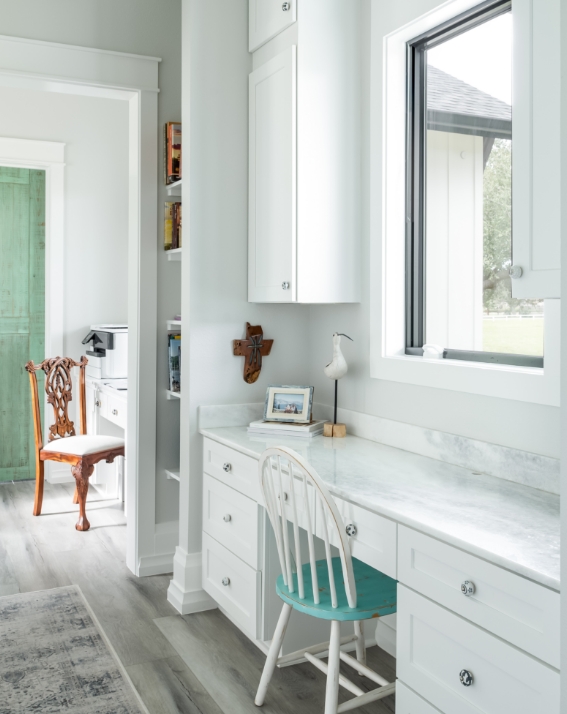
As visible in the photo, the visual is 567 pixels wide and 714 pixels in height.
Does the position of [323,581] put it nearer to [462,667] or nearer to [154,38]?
[462,667]

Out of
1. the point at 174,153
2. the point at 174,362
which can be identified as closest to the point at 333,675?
the point at 174,362

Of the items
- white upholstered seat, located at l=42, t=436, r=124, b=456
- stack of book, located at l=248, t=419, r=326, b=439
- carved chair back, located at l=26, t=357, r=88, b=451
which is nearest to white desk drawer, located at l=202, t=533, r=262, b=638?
stack of book, located at l=248, t=419, r=326, b=439

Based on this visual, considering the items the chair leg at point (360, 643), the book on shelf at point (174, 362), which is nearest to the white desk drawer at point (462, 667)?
the chair leg at point (360, 643)

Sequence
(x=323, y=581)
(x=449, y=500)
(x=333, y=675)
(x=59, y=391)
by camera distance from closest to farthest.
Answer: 1. (x=449, y=500)
2. (x=333, y=675)
3. (x=323, y=581)
4. (x=59, y=391)

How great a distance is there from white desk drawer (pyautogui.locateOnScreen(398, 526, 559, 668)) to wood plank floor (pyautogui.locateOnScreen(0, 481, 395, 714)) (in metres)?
0.85

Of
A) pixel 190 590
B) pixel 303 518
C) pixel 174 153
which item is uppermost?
pixel 174 153

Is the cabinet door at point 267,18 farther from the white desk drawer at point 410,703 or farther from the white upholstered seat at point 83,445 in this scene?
the white upholstered seat at point 83,445

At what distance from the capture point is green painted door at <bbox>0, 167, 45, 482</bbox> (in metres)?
5.15

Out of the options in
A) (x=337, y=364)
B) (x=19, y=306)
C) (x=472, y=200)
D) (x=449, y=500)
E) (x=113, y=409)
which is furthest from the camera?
(x=19, y=306)

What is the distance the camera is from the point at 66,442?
4.43m

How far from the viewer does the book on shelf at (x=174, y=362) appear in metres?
3.36

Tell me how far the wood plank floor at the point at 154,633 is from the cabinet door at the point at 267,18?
93.3 inches

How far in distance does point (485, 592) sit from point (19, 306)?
4494 mm

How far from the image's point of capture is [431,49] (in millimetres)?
2559
